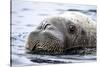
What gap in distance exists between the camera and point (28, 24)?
222cm

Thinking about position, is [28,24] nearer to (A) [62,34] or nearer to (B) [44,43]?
(B) [44,43]

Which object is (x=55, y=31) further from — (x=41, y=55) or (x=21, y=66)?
(x=21, y=66)

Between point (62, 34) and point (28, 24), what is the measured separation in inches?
16.7

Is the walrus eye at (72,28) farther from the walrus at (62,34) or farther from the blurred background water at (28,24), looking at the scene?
the blurred background water at (28,24)

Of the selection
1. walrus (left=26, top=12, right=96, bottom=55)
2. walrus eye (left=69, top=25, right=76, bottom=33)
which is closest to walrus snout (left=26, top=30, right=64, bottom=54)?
walrus (left=26, top=12, right=96, bottom=55)

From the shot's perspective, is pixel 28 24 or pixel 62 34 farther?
pixel 62 34

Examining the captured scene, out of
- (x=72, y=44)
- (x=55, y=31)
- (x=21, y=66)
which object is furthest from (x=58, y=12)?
(x=21, y=66)

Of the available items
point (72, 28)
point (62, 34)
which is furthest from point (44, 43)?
point (72, 28)

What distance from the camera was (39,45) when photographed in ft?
7.38

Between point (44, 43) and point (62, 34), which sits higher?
point (62, 34)

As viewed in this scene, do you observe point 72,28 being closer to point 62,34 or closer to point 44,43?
point 62,34

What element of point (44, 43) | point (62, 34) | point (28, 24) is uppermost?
point (28, 24)
